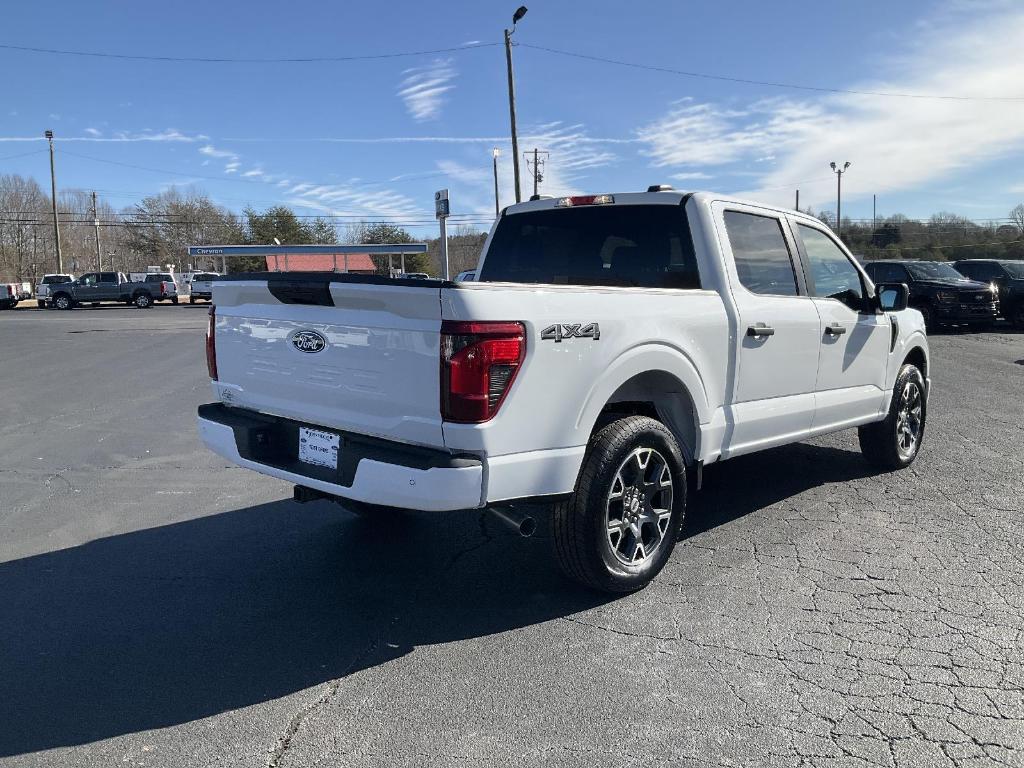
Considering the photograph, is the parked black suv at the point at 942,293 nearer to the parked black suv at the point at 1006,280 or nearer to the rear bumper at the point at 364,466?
the parked black suv at the point at 1006,280

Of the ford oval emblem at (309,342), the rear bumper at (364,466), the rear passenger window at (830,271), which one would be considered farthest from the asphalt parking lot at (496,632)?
the rear passenger window at (830,271)

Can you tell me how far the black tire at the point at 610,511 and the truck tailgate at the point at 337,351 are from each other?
0.80m

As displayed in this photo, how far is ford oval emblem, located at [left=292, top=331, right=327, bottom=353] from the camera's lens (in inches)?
146

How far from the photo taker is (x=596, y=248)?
5035 millimetres

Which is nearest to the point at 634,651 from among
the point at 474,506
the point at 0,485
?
the point at 474,506

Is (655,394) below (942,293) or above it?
below

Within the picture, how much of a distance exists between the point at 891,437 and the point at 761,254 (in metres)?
2.24

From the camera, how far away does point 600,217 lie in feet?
16.5

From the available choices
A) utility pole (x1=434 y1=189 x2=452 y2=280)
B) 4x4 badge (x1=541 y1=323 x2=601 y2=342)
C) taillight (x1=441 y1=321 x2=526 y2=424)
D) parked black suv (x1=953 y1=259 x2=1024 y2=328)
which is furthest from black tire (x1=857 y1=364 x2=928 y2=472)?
parked black suv (x1=953 y1=259 x2=1024 y2=328)

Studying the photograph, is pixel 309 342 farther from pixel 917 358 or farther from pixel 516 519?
pixel 917 358

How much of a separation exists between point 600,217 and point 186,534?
3221 millimetres

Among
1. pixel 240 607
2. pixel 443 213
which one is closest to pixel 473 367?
pixel 240 607

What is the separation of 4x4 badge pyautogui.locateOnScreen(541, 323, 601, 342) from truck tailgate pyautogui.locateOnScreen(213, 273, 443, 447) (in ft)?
1.60

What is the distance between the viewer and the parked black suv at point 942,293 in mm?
19562
